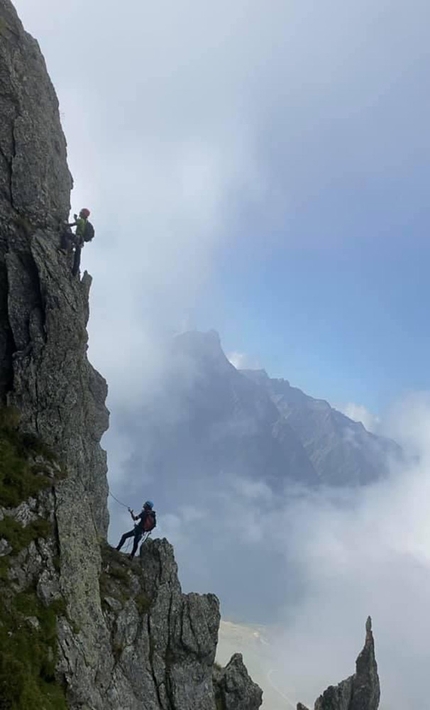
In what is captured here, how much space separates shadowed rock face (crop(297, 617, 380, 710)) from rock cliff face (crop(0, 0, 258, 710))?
19311 millimetres

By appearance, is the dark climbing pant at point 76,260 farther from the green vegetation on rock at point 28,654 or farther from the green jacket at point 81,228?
the green vegetation on rock at point 28,654

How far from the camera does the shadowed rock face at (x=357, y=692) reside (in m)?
49.8

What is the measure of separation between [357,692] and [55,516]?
42.8 m

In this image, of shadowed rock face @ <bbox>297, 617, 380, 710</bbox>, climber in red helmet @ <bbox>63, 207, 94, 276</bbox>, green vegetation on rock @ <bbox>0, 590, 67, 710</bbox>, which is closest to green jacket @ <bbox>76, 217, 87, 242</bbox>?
climber in red helmet @ <bbox>63, 207, 94, 276</bbox>

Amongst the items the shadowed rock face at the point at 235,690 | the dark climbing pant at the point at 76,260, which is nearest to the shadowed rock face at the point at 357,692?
the shadowed rock face at the point at 235,690

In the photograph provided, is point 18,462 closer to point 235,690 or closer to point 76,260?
point 76,260

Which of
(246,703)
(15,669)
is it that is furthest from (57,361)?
(246,703)

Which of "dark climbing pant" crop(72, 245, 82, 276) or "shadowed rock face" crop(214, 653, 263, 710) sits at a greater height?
"dark climbing pant" crop(72, 245, 82, 276)

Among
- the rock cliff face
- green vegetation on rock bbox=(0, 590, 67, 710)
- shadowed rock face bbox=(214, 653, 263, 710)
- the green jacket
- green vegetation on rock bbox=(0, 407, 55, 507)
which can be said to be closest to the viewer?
green vegetation on rock bbox=(0, 590, 67, 710)

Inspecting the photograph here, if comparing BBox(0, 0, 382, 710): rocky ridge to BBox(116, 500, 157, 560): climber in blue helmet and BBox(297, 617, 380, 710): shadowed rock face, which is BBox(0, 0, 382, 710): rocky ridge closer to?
BBox(116, 500, 157, 560): climber in blue helmet

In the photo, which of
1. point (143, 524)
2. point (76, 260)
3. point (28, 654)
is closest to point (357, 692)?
point (143, 524)

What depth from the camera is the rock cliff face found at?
2283 cm

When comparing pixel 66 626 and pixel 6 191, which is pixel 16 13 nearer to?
pixel 6 191

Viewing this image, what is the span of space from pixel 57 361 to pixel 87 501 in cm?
893
